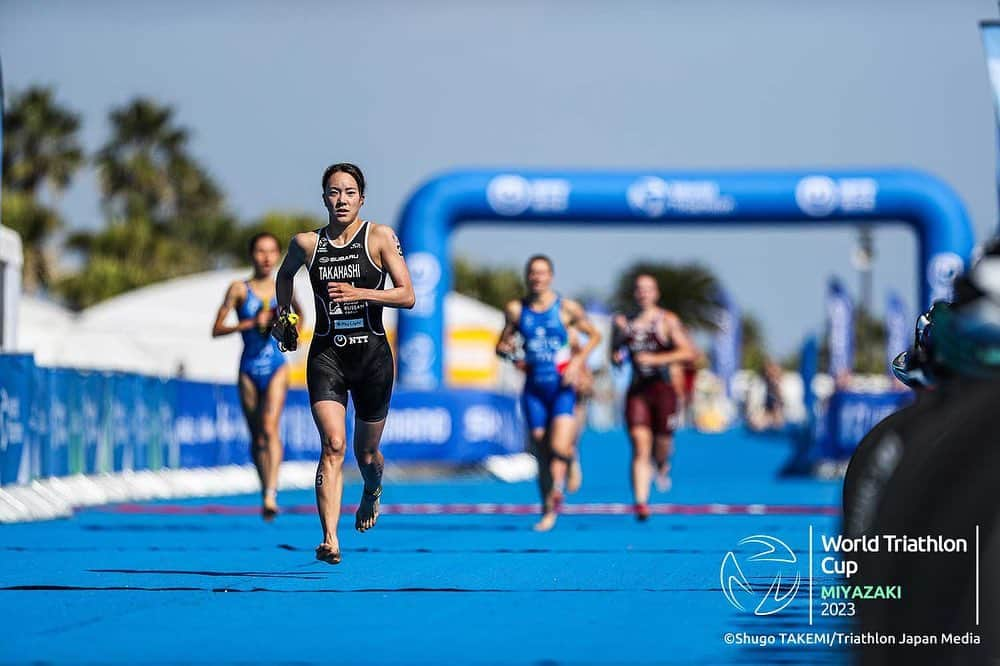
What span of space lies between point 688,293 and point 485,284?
66.6 feet

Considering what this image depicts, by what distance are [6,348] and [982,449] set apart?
13.2 metres

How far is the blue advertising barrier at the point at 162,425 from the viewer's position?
1384 centimetres

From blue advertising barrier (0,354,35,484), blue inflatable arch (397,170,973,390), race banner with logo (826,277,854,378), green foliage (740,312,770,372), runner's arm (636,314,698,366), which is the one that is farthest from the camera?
green foliage (740,312,770,372)

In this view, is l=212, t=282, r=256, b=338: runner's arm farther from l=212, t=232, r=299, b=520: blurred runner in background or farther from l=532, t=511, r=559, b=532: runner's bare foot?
l=532, t=511, r=559, b=532: runner's bare foot

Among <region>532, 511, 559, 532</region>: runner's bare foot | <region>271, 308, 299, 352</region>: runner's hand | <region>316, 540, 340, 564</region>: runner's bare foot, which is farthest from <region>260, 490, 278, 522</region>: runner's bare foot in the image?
<region>316, 540, 340, 564</region>: runner's bare foot

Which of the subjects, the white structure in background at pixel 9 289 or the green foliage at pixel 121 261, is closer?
the white structure in background at pixel 9 289

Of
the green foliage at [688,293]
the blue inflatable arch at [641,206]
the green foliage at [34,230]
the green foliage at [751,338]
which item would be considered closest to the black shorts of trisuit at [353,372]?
the blue inflatable arch at [641,206]

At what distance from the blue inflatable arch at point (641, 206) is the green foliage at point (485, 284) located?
61.9m

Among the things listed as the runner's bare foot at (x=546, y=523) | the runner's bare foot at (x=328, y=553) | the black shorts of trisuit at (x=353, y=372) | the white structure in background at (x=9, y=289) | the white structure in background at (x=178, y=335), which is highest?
the white structure in background at (x=178, y=335)

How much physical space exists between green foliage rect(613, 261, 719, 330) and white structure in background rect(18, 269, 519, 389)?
54.2 m

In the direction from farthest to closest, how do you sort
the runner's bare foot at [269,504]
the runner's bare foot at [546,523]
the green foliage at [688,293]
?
the green foliage at [688,293] → the runner's bare foot at [269,504] → the runner's bare foot at [546,523]

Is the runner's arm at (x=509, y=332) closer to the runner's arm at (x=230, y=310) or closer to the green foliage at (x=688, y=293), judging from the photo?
the runner's arm at (x=230, y=310)

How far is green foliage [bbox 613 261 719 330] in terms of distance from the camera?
352 feet

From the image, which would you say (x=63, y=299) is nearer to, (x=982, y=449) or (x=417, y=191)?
(x=417, y=191)
